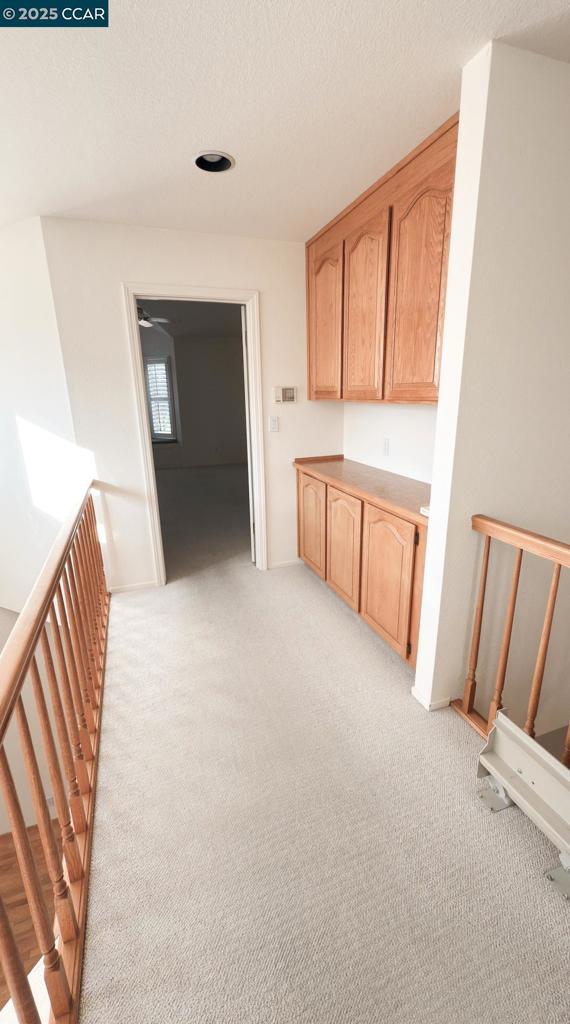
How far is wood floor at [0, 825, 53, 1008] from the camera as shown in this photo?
2.16 metres

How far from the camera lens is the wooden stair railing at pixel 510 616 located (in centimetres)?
147

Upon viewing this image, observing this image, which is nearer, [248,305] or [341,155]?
[341,155]

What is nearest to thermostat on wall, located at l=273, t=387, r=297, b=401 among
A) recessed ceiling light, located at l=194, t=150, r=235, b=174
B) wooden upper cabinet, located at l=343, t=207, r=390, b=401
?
wooden upper cabinet, located at l=343, t=207, r=390, b=401

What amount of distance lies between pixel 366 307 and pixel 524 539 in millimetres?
1632

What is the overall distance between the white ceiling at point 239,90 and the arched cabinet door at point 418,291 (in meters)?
0.29

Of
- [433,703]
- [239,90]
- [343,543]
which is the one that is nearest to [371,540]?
[343,543]

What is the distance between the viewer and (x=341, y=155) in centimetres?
201

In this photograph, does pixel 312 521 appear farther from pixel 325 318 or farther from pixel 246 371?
pixel 325 318

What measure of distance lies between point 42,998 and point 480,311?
7.76 ft

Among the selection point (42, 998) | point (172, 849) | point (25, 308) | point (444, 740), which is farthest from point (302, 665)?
point (25, 308)

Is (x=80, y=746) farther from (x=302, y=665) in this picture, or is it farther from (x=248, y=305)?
(x=248, y=305)

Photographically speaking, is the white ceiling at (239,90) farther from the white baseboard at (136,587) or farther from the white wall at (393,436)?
the white baseboard at (136,587)

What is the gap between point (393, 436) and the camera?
9.78 ft

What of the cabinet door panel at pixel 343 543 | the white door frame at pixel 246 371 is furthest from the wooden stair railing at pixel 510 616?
the white door frame at pixel 246 371
